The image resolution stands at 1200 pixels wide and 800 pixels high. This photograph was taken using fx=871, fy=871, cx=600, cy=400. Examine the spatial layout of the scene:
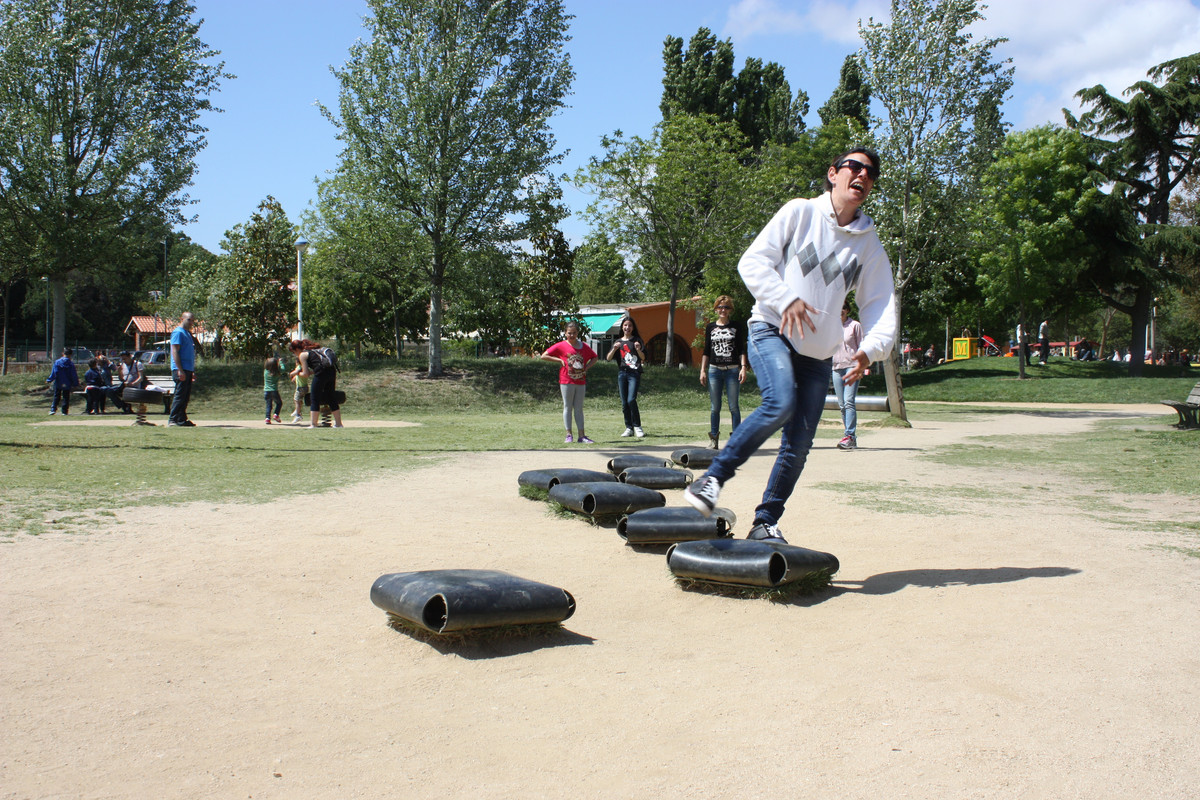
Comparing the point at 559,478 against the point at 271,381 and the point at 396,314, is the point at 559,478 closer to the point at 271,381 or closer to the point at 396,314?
the point at 271,381

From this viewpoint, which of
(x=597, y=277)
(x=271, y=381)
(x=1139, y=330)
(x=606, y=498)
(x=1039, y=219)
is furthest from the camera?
(x=597, y=277)

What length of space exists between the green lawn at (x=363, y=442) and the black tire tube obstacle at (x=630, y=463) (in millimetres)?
2770

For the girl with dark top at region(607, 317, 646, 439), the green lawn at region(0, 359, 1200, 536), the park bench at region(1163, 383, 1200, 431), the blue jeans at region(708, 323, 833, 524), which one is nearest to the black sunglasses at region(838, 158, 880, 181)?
the blue jeans at region(708, 323, 833, 524)

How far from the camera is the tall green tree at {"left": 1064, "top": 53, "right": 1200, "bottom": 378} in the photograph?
133ft

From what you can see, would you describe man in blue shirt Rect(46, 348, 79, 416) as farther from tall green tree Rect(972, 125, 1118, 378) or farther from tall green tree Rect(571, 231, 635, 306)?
tall green tree Rect(571, 231, 635, 306)

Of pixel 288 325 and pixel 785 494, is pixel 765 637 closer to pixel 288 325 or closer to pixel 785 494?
pixel 785 494

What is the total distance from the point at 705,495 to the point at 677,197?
30138mm

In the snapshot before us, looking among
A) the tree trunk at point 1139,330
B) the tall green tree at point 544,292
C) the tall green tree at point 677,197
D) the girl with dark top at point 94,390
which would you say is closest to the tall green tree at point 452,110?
the tall green tree at point 677,197

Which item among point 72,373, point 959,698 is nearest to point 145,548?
point 959,698

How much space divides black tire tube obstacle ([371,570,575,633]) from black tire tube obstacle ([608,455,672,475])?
12.6 ft

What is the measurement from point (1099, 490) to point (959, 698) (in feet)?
21.0

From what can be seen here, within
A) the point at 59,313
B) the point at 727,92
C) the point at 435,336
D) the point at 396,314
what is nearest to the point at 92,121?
the point at 59,313

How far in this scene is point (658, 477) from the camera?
7.60 meters

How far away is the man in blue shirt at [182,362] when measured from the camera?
51.3 ft
